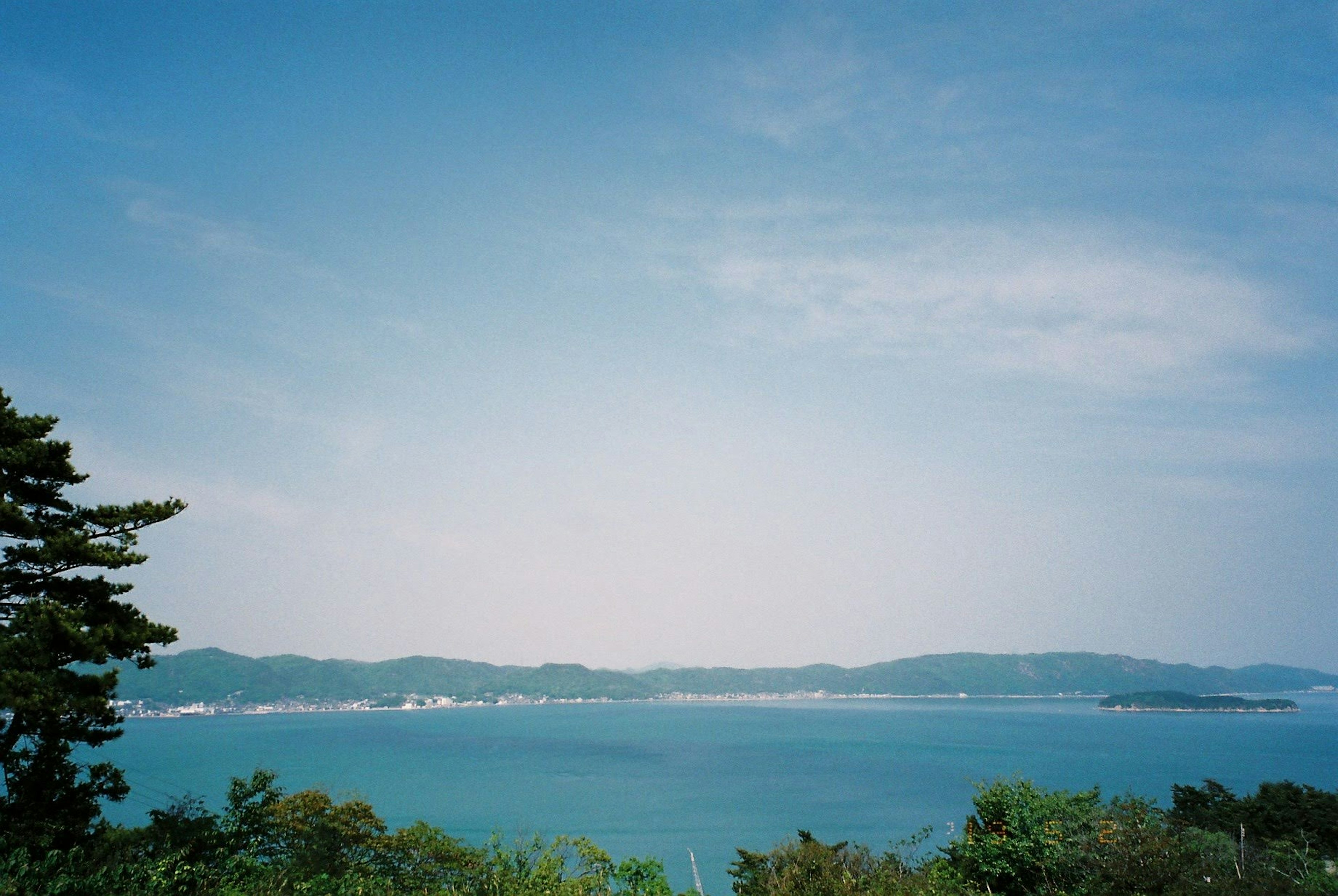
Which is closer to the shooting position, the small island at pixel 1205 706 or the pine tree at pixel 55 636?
the pine tree at pixel 55 636

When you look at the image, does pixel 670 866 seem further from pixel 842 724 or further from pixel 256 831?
pixel 842 724

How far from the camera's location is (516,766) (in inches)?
3565

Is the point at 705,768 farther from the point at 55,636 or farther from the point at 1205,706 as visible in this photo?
the point at 1205,706

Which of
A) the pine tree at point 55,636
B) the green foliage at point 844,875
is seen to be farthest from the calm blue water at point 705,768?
the pine tree at point 55,636

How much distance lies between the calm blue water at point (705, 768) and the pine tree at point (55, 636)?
35.5 metres

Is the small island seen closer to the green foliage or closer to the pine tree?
the green foliage

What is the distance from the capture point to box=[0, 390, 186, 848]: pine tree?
451 inches

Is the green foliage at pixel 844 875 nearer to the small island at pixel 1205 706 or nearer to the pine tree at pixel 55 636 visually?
the pine tree at pixel 55 636

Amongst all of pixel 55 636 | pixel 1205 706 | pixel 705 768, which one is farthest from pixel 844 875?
pixel 1205 706

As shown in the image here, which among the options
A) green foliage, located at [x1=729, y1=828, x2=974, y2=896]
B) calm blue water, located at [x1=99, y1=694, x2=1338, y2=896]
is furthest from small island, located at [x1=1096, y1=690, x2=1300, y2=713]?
green foliage, located at [x1=729, y1=828, x2=974, y2=896]

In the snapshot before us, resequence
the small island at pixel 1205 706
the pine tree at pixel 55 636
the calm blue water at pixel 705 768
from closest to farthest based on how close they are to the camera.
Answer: the pine tree at pixel 55 636
the calm blue water at pixel 705 768
the small island at pixel 1205 706

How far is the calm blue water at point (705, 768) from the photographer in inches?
2296

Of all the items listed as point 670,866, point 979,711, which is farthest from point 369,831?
point 979,711

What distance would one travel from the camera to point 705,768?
89438 mm
